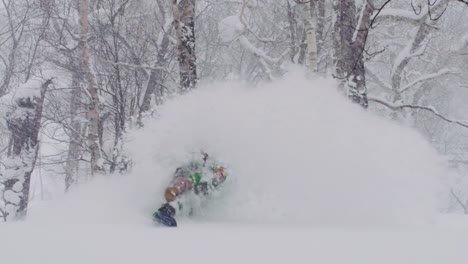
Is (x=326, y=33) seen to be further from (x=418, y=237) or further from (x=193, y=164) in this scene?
(x=418, y=237)

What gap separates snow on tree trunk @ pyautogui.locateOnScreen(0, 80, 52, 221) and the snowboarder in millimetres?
7149

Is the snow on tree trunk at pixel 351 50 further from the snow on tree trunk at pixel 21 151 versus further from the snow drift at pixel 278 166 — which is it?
the snow on tree trunk at pixel 21 151

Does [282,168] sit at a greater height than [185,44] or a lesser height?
lesser

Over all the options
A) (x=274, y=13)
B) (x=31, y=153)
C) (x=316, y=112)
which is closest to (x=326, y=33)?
(x=274, y=13)

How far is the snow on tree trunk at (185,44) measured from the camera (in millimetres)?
7156

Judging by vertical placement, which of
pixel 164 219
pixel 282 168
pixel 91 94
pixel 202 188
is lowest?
pixel 164 219

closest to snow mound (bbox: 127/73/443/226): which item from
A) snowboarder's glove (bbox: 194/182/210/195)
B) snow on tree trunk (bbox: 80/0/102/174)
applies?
snowboarder's glove (bbox: 194/182/210/195)

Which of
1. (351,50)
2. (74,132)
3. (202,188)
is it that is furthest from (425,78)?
(202,188)

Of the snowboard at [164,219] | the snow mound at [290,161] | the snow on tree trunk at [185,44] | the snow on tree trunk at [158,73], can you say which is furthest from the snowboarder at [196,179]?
the snow on tree trunk at [158,73]

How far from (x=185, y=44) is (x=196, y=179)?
3838 millimetres

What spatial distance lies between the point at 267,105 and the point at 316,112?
481mm

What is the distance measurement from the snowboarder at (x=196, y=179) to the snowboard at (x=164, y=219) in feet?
0.94

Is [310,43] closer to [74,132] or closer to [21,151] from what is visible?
[74,132]

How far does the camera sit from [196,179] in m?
3.89
